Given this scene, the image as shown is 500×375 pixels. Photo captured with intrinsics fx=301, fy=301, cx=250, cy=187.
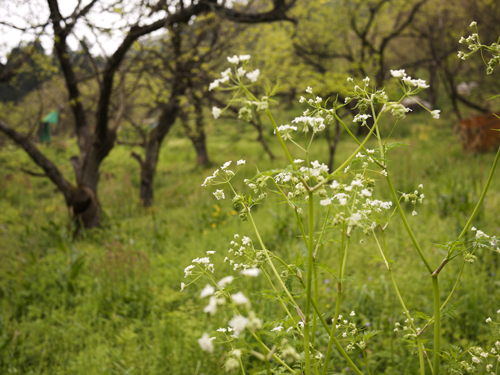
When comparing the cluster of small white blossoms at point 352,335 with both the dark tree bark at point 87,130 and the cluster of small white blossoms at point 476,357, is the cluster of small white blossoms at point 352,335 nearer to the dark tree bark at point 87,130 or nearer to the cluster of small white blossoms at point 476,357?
the cluster of small white blossoms at point 476,357

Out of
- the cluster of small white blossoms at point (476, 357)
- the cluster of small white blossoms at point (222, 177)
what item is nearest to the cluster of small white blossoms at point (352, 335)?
the cluster of small white blossoms at point (476, 357)

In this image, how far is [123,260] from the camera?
14.5 ft

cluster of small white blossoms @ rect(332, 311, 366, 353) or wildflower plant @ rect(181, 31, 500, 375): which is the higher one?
wildflower plant @ rect(181, 31, 500, 375)

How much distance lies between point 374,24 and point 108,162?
12361 millimetres

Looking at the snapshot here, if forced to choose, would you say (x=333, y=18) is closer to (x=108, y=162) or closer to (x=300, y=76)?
(x=300, y=76)

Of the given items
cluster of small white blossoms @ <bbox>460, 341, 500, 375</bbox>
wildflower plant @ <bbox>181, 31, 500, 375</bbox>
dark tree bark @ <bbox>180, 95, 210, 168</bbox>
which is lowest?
cluster of small white blossoms @ <bbox>460, 341, 500, 375</bbox>

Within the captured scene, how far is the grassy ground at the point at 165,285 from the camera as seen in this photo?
9.65 feet

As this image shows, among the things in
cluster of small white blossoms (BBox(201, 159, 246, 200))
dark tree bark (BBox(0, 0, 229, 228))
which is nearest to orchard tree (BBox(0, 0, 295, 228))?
dark tree bark (BBox(0, 0, 229, 228))

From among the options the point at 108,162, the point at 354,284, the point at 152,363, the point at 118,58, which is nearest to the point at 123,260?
the point at 152,363

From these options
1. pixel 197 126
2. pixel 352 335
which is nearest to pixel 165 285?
pixel 352 335

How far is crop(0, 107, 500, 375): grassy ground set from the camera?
116 inches

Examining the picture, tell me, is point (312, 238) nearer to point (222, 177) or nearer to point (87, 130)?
point (222, 177)

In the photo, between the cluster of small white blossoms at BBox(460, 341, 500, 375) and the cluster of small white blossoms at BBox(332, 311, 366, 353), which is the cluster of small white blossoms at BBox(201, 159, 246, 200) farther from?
the cluster of small white blossoms at BBox(460, 341, 500, 375)

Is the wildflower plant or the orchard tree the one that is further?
the orchard tree
